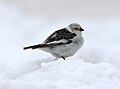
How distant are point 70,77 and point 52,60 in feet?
4.75

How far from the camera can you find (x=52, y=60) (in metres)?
8.55

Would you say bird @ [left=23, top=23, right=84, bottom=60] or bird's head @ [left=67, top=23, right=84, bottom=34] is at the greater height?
bird's head @ [left=67, top=23, right=84, bottom=34]

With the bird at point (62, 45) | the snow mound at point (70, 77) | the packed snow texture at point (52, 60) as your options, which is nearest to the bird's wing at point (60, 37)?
the bird at point (62, 45)

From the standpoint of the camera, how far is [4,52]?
9961mm

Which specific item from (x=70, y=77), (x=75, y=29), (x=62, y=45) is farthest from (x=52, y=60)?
(x=70, y=77)

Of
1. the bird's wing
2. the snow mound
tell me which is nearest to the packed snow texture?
the snow mound

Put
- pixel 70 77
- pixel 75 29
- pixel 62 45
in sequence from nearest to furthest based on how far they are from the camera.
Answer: pixel 70 77 < pixel 62 45 < pixel 75 29

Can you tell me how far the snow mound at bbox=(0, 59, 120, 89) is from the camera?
6797 mm

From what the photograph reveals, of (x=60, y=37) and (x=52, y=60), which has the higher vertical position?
(x=60, y=37)

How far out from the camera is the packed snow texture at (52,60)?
22.9 feet

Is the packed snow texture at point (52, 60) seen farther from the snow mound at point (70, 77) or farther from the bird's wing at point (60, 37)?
the bird's wing at point (60, 37)

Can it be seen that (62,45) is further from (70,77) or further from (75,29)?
(70,77)

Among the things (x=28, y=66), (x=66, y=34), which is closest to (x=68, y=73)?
(x=28, y=66)

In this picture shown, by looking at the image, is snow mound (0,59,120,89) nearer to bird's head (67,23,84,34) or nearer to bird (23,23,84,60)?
bird (23,23,84,60)
